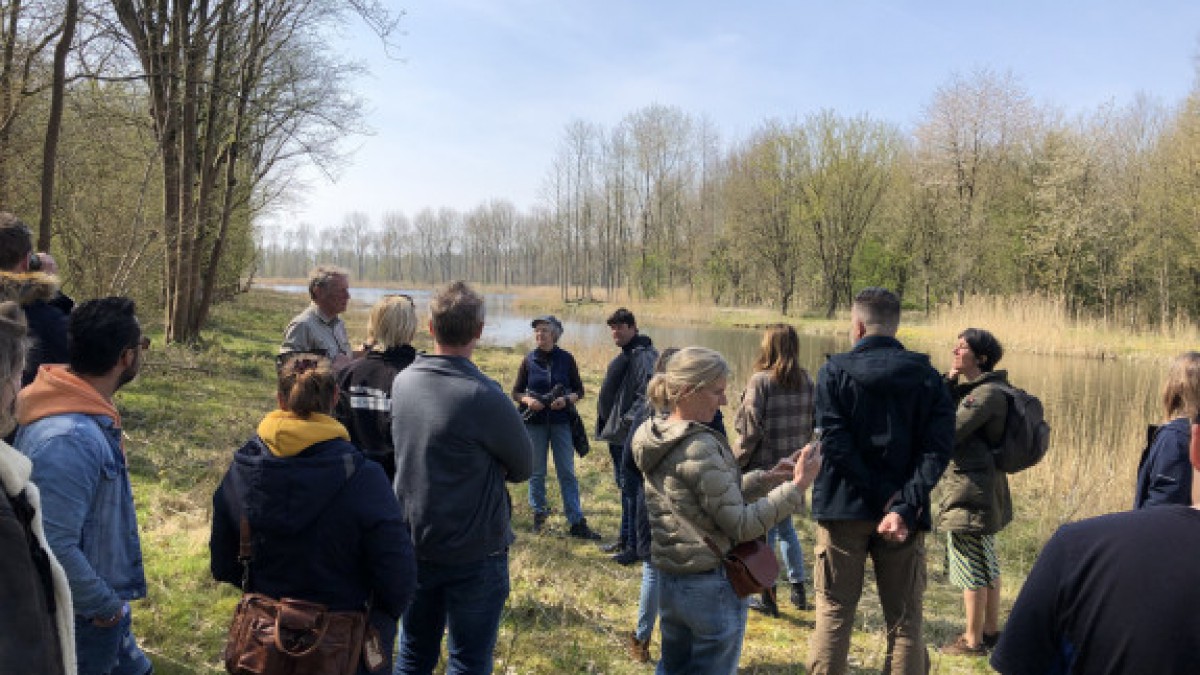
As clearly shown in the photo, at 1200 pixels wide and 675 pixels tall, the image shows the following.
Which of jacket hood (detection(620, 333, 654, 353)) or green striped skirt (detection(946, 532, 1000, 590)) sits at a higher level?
jacket hood (detection(620, 333, 654, 353))

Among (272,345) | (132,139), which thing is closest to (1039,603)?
(132,139)

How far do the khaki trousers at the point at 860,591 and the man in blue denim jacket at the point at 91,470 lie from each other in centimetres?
272

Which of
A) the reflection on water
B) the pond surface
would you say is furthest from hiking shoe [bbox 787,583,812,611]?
the pond surface

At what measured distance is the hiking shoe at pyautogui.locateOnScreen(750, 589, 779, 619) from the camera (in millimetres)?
4840

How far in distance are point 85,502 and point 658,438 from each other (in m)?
1.82

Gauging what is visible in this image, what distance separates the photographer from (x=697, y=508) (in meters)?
2.72

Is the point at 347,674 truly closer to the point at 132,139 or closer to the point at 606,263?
the point at 132,139

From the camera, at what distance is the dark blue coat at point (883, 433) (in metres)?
3.21

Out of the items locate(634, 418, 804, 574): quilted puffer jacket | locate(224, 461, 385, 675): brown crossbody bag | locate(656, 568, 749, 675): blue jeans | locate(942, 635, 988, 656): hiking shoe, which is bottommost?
locate(942, 635, 988, 656): hiking shoe

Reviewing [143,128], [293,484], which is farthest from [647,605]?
[143,128]

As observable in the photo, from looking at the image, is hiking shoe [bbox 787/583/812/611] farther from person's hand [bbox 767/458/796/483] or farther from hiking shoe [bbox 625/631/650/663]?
person's hand [bbox 767/458/796/483]

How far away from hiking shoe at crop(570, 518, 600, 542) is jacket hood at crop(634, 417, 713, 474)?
3493 millimetres

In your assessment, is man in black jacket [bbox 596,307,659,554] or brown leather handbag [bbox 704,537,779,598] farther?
man in black jacket [bbox 596,307,659,554]

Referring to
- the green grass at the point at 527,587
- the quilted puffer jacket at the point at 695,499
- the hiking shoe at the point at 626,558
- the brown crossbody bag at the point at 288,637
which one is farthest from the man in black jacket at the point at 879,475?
the hiking shoe at the point at 626,558
